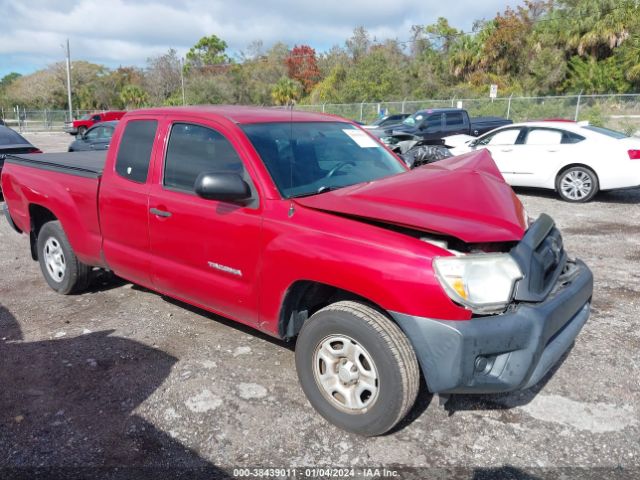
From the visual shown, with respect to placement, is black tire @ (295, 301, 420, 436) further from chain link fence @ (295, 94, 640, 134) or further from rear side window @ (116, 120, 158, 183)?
chain link fence @ (295, 94, 640, 134)

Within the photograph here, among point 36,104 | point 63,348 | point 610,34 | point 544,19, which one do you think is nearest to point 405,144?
point 63,348

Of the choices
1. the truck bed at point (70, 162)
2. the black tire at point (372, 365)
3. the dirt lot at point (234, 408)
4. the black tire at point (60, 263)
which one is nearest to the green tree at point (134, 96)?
the truck bed at point (70, 162)

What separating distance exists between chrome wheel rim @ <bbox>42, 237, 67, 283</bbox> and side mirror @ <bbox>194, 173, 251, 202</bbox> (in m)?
2.60

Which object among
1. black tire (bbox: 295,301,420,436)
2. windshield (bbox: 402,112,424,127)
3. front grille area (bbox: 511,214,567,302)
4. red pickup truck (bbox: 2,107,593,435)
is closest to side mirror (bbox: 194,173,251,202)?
red pickup truck (bbox: 2,107,593,435)

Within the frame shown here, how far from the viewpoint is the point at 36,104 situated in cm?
5672

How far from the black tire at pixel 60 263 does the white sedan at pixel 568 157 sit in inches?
320

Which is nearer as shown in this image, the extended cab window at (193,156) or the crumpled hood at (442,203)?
the crumpled hood at (442,203)

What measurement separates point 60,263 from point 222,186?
2.87 meters

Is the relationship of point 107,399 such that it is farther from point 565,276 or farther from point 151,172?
point 565,276

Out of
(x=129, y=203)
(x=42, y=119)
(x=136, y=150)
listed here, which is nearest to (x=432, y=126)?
(x=136, y=150)

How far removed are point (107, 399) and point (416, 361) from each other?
201 cm

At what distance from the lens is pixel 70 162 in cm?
518

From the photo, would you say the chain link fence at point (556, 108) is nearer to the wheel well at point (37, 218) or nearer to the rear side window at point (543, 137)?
the rear side window at point (543, 137)

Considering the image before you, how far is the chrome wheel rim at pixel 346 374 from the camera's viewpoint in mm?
2914
